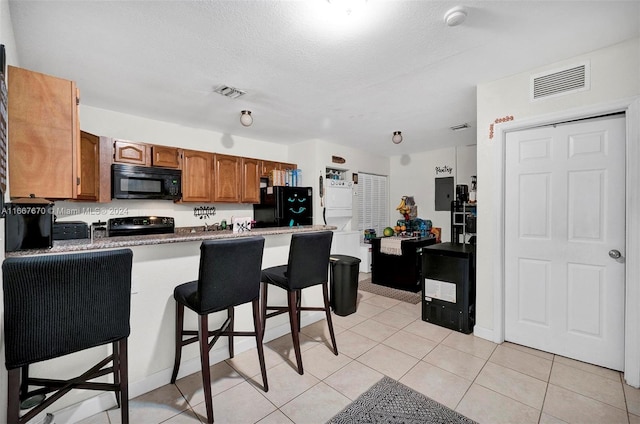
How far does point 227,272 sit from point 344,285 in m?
1.87

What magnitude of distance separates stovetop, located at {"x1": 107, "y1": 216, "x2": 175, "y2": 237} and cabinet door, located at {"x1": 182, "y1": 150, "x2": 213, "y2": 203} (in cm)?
44

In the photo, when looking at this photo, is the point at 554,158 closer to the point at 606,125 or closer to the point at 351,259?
the point at 606,125

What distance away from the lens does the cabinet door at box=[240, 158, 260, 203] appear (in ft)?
14.5

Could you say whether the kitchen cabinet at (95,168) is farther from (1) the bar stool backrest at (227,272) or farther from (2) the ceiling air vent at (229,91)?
(1) the bar stool backrest at (227,272)

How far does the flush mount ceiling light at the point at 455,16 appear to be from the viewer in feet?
5.38

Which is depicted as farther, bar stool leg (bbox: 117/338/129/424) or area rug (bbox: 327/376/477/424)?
area rug (bbox: 327/376/477/424)

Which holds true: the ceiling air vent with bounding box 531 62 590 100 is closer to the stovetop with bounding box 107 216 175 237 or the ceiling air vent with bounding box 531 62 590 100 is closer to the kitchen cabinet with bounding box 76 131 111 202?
the stovetop with bounding box 107 216 175 237

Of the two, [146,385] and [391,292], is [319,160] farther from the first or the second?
[146,385]

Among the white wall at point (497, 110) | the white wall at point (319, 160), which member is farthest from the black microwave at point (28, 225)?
the white wall at point (319, 160)

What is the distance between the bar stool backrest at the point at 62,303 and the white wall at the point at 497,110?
2.93 meters

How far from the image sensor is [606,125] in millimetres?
2172

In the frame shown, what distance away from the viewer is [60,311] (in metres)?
1.23

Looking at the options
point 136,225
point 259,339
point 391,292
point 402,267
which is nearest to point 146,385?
point 259,339

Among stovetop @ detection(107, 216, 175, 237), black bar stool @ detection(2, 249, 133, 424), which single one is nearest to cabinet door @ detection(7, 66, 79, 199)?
black bar stool @ detection(2, 249, 133, 424)
